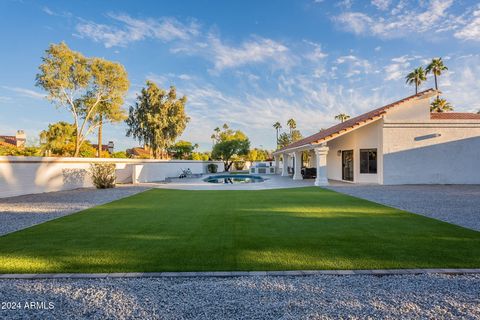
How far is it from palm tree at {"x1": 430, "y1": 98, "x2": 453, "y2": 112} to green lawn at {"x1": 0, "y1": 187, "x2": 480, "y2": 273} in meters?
38.2

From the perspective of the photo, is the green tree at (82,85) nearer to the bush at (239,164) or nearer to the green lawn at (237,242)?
the green lawn at (237,242)

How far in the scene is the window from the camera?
17875 millimetres

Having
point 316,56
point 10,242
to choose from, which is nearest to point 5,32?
point 10,242

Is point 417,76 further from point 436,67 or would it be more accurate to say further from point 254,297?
point 254,297

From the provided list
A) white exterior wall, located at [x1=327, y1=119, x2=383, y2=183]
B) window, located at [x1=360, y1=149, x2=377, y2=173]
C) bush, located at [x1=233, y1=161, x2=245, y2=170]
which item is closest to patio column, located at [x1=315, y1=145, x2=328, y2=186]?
white exterior wall, located at [x1=327, y1=119, x2=383, y2=183]

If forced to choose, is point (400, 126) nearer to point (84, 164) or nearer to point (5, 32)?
point (84, 164)

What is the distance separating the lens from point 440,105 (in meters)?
37.9

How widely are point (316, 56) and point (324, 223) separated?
718 inches

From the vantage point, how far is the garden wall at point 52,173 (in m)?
12.9

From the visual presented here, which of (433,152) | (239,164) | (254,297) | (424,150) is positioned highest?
(424,150)

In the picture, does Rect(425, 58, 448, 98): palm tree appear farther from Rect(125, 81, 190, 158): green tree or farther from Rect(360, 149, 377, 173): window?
Rect(125, 81, 190, 158): green tree

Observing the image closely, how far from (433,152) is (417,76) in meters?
23.1

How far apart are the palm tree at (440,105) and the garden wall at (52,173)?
129ft

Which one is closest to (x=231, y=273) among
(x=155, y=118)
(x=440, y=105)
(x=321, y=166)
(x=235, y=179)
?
(x=321, y=166)
